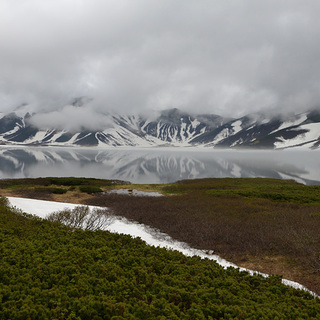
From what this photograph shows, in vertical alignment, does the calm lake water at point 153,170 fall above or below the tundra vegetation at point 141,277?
above

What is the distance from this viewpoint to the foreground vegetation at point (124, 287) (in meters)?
5.14

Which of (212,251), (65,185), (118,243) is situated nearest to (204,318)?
(118,243)

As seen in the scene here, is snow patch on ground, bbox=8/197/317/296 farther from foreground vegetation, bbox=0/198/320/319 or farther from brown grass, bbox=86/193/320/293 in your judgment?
foreground vegetation, bbox=0/198/320/319

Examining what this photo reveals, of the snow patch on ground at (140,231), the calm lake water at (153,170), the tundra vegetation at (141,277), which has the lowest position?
the snow patch on ground at (140,231)

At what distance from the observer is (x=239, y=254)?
12953 mm

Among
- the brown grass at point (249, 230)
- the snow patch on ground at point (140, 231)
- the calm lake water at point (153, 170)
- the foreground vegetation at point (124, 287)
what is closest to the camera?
the foreground vegetation at point (124, 287)

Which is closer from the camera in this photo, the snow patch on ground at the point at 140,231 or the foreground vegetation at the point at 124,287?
the foreground vegetation at the point at 124,287

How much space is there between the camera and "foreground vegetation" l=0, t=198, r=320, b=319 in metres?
5.14

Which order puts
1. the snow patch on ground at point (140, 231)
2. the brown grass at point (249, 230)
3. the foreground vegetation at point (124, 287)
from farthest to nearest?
1. the snow patch on ground at point (140, 231)
2. the brown grass at point (249, 230)
3. the foreground vegetation at point (124, 287)

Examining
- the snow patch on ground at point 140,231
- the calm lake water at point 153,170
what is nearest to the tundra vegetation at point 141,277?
the snow patch on ground at point 140,231

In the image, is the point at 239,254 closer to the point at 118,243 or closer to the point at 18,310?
the point at 118,243

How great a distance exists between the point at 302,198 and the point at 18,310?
100ft

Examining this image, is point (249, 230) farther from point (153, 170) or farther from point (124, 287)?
point (153, 170)

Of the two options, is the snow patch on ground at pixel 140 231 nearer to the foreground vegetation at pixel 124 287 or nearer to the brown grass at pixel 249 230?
the brown grass at pixel 249 230
